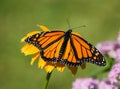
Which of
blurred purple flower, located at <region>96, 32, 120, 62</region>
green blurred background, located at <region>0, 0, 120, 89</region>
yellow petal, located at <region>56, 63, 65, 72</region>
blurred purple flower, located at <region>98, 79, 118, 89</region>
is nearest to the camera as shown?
yellow petal, located at <region>56, 63, 65, 72</region>

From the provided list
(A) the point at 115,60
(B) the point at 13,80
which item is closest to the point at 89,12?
(B) the point at 13,80

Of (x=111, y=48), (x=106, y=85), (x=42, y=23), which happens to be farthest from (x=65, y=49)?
(x=42, y=23)

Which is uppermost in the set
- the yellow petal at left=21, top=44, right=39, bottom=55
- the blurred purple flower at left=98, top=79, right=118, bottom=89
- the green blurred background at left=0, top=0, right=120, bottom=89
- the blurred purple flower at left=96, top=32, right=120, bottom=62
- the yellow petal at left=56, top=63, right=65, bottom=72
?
the green blurred background at left=0, top=0, right=120, bottom=89

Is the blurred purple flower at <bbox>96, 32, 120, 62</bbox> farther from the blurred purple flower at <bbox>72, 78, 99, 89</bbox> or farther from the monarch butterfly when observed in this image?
the monarch butterfly

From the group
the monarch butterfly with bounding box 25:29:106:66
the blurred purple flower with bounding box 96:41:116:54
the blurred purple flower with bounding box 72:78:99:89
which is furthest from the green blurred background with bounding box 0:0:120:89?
the monarch butterfly with bounding box 25:29:106:66

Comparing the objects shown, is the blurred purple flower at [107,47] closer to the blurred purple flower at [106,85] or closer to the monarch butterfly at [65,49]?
the blurred purple flower at [106,85]

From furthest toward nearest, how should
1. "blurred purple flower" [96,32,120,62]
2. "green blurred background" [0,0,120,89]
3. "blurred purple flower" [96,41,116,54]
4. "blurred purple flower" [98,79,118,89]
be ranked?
"green blurred background" [0,0,120,89] → "blurred purple flower" [96,41,116,54] → "blurred purple flower" [96,32,120,62] → "blurred purple flower" [98,79,118,89]

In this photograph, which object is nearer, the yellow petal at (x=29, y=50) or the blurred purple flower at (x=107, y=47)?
the yellow petal at (x=29, y=50)

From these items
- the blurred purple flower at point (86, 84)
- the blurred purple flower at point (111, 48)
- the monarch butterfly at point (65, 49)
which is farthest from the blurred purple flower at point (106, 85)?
the monarch butterfly at point (65, 49)
